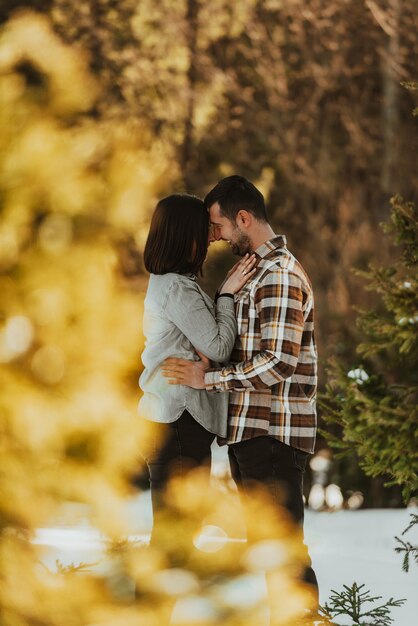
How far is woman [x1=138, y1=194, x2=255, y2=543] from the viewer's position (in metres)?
2.85

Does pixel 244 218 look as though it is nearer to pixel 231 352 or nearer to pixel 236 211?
pixel 236 211

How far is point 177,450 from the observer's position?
2.84 metres

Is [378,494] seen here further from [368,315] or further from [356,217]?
[368,315]

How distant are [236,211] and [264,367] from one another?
0.53 metres

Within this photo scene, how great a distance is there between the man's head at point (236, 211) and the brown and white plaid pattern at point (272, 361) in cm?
7

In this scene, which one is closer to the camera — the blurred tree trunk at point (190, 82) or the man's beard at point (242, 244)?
the man's beard at point (242, 244)

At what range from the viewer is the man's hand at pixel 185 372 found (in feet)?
9.43

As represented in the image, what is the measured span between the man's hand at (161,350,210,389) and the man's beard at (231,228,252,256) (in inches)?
16.0

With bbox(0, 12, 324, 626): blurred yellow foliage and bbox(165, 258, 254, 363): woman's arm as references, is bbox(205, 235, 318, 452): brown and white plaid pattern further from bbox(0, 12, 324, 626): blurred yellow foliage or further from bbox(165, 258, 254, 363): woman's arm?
bbox(0, 12, 324, 626): blurred yellow foliage

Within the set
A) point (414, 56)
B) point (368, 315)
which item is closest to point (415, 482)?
point (368, 315)

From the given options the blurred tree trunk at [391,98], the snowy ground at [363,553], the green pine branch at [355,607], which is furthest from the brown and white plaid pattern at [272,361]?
the blurred tree trunk at [391,98]

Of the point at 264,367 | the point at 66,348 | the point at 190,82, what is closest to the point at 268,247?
the point at 264,367

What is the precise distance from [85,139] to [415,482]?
263 cm

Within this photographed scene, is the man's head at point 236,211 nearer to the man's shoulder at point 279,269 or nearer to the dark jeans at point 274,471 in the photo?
the man's shoulder at point 279,269
